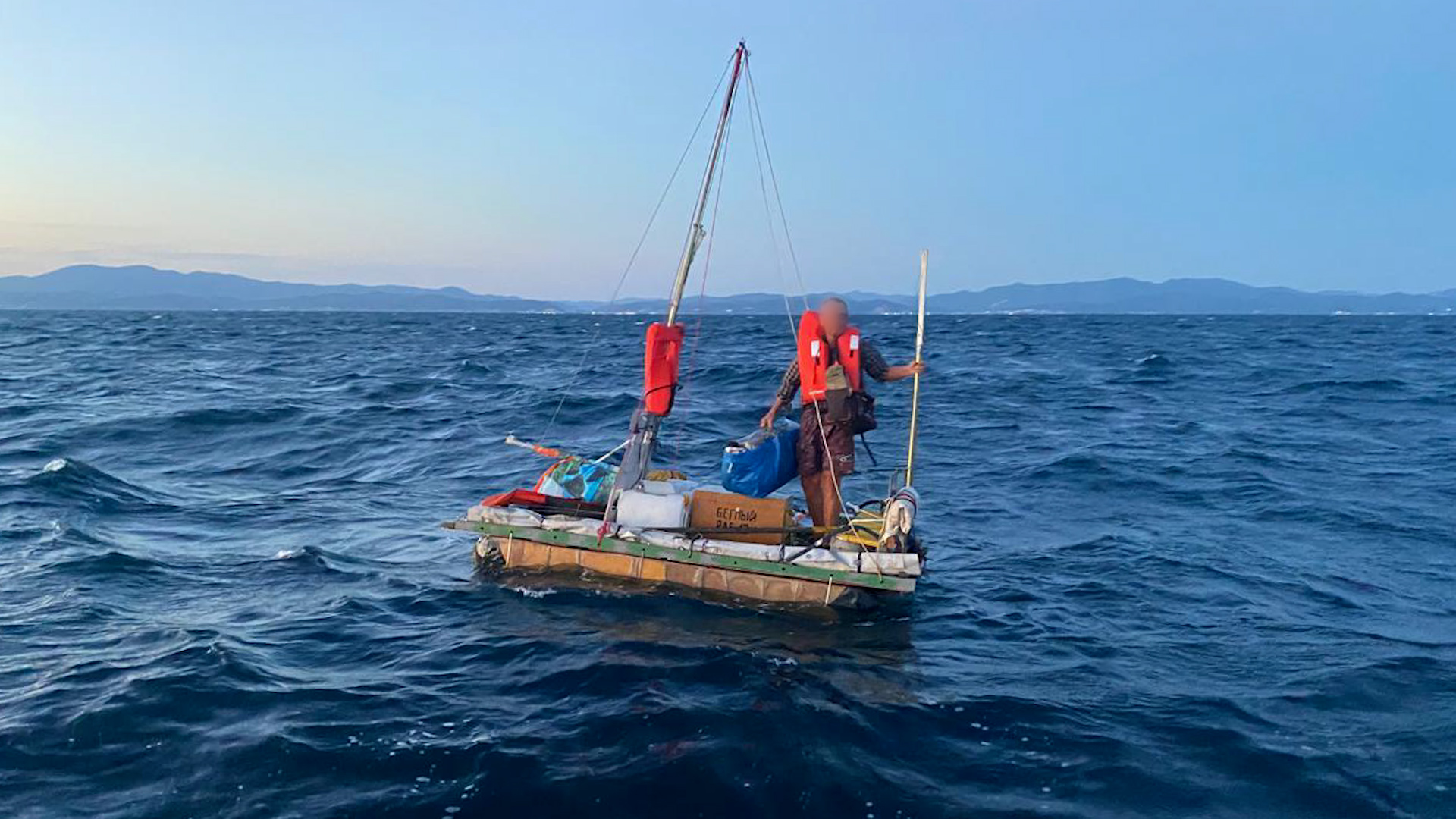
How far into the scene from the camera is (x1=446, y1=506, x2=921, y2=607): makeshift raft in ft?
32.4

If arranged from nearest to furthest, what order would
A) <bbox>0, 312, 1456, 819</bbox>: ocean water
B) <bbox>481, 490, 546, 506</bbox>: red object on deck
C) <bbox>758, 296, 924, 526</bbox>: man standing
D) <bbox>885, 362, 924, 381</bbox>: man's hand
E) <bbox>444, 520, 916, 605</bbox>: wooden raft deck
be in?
<bbox>0, 312, 1456, 819</bbox>: ocean water
<bbox>444, 520, 916, 605</bbox>: wooden raft deck
<bbox>885, 362, 924, 381</bbox>: man's hand
<bbox>758, 296, 924, 526</bbox>: man standing
<bbox>481, 490, 546, 506</bbox>: red object on deck

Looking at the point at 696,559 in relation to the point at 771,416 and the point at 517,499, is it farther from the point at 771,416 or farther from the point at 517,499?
the point at 517,499

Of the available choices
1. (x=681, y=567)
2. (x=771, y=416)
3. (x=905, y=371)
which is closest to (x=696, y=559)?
(x=681, y=567)

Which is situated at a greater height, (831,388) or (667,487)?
(831,388)

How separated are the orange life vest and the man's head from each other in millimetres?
54

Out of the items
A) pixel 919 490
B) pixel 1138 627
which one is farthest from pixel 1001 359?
pixel 1138 627

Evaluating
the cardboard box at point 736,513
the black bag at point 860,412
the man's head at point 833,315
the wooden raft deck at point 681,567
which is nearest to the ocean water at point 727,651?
the wooden raft deck at point 681,567

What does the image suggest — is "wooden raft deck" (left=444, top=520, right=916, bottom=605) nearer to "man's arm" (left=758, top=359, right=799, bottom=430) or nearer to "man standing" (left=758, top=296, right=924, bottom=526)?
"man standing" (left=758, top=296, right=924, bottom=526)

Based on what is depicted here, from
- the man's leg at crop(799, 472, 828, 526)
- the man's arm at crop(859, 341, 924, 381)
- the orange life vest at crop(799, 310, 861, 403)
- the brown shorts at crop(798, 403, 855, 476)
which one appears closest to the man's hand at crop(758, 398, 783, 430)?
the brown shorts at crop(798, 403, 855, 476)

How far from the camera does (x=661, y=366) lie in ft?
37.1

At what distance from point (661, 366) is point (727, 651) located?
362 centimetres

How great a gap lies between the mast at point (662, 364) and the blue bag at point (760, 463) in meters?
0.99

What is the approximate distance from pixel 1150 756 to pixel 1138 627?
301 cm

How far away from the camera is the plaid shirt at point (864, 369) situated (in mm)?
10867
